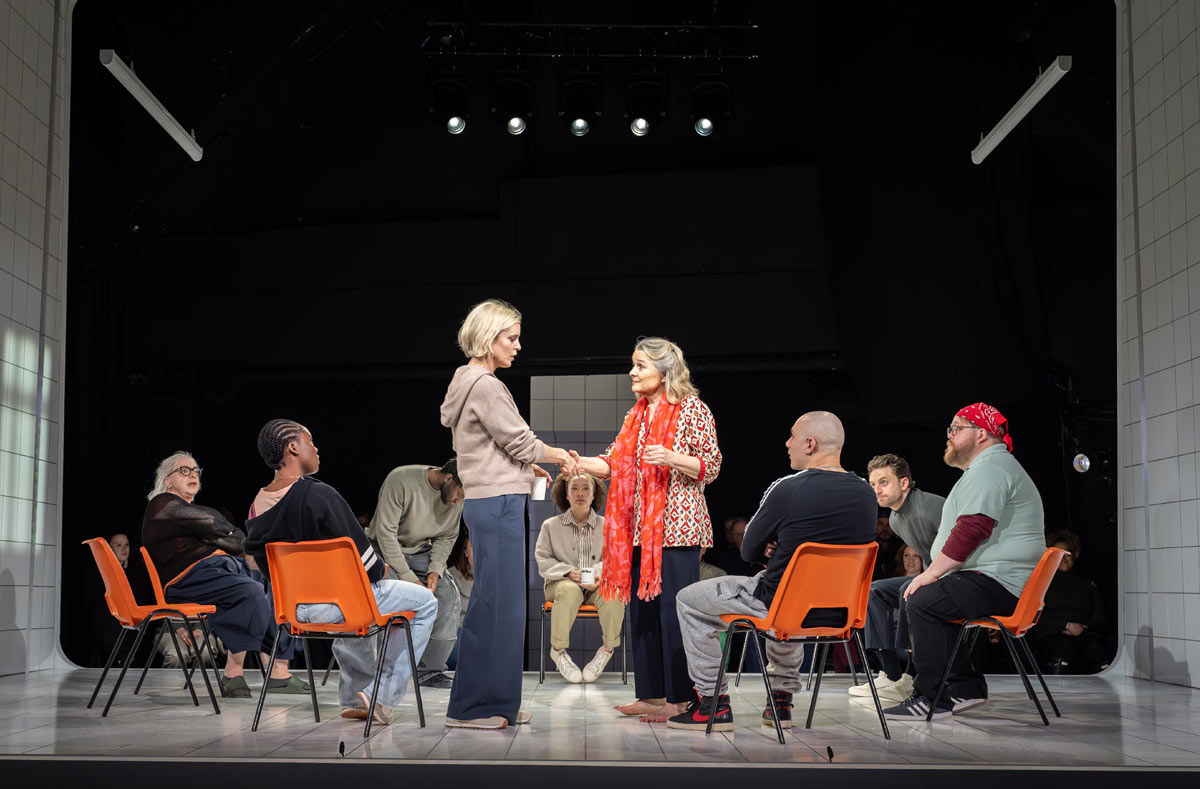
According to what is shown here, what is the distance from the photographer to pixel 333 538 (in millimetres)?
3699

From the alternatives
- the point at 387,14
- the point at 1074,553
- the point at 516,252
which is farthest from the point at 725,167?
the point at 1074,553

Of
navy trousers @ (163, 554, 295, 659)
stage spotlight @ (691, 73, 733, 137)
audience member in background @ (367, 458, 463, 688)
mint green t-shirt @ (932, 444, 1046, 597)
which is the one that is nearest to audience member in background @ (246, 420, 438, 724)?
navy trousers @ (163, 554, 295, 659)

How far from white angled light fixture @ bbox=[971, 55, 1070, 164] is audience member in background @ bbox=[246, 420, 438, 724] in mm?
4156

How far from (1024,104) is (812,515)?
3.52m

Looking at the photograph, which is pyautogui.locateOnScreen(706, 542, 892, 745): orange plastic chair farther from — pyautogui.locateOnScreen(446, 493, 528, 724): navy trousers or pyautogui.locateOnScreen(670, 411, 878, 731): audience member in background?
pyautogui.locateOnScreen(446, 493, 528, 724): navy trousers

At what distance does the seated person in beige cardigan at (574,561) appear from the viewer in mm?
6004

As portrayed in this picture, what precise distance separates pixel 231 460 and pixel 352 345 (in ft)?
3.62

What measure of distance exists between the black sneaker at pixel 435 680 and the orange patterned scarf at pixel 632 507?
170cm

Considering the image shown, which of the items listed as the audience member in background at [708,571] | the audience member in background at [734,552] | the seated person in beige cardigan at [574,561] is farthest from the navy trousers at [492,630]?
the audience member in background at [734,552]

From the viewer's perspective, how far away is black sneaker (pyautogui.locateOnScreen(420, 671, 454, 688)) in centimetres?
529

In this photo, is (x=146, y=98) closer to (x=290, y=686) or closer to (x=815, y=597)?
(x=290, y=686)

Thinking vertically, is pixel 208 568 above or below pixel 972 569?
below

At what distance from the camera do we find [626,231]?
7160mm

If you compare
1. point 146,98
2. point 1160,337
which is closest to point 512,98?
point 146,98
